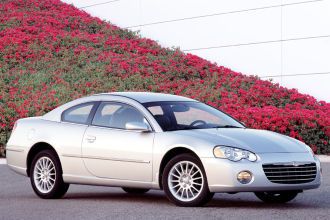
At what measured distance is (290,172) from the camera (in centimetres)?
990

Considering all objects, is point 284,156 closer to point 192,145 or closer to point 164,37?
point 192,145

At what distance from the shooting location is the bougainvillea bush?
20375 mm

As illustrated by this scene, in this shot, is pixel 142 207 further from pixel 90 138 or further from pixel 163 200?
pixel 90 138

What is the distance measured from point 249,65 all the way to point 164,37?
4.45 meters

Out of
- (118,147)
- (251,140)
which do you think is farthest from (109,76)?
(251,140)

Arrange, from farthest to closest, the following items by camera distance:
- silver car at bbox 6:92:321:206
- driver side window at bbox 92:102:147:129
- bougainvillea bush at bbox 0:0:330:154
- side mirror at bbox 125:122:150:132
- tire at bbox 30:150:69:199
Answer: bougainvillea bush at bbox 0:0:330:154 → tire at bbox 30:150:69:199 → driver side window at bbox 92:102:147:129 → side mirror at bbox 125:122:150:132 → silver car at bbox 6:92:321:206

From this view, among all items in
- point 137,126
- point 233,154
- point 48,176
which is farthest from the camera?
point 48,176

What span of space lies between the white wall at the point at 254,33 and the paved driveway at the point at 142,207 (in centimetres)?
1312

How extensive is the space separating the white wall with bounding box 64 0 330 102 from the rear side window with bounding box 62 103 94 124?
14328mm

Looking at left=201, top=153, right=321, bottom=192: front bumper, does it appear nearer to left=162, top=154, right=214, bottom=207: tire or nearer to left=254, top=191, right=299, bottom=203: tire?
left=162, top=154, right=214, bottom=207: tire

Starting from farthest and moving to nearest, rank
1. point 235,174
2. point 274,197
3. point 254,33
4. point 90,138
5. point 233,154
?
point 254,33 < point 90,138 < point 274,197 < point 233,154 < point 235,174

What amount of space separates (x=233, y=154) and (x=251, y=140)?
0.41 m

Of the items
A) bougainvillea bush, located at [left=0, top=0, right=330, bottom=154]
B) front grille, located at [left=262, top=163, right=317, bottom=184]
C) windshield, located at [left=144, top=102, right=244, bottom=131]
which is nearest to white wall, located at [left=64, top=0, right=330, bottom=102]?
bougainvillea bush, located at [left=0, top=0, right=330, bottom=154]

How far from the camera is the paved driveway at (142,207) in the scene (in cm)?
938
